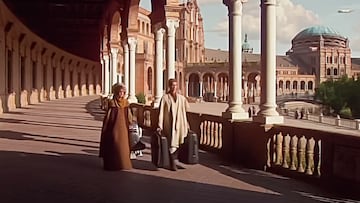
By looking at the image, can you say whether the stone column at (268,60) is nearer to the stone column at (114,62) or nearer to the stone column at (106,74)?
the stone column at (114,62)

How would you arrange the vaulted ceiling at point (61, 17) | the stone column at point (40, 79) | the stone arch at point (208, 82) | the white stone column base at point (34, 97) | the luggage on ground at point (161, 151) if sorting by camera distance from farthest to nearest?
the stone arch at point (208, 82) < the stone column at point (40, 79) < the white stone column base at point (34, 97) < the vaulted ceiling at point (61, 17) < the luggage on ground at point (161, 151)

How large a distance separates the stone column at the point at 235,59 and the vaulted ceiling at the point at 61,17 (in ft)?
52.0

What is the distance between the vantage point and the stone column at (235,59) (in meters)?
11.7

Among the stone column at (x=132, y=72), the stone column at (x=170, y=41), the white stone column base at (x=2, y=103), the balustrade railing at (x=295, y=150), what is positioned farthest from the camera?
the white stone column base at (x=2, y=103)

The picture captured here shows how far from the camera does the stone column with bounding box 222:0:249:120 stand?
38.2 ft

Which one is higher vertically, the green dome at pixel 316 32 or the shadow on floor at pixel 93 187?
the green dome at pixel 316 32

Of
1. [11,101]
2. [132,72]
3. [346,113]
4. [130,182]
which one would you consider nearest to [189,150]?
[130,182]

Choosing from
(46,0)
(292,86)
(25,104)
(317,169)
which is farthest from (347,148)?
(292,86)

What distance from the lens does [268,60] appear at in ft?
33.5

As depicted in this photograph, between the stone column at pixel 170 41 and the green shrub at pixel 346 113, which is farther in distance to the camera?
the green shrub at pixel 346 113

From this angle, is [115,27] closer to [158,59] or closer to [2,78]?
[2,78]

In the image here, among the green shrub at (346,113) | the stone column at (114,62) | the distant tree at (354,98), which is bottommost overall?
the green shrub at (346,113)

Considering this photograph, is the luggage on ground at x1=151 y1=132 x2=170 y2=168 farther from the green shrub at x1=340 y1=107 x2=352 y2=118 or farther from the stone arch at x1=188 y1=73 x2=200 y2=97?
the stone arch at x1=188 y1=73 x2=200 y2=97

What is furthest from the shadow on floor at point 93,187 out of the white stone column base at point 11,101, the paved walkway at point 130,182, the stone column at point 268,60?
the white stone column base at point 11,101
